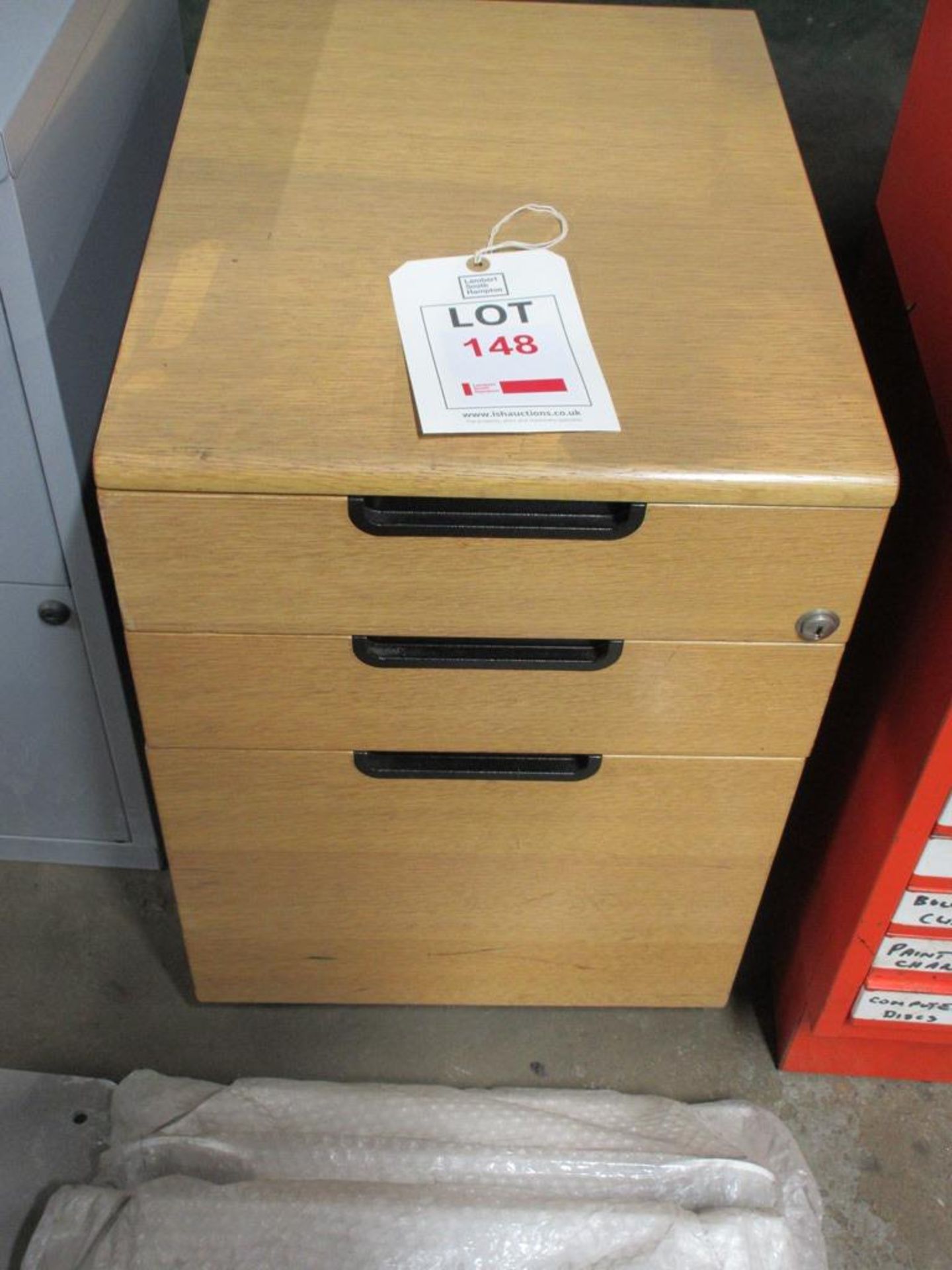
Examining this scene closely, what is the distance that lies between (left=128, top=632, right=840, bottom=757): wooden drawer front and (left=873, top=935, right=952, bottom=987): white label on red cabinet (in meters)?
0.17

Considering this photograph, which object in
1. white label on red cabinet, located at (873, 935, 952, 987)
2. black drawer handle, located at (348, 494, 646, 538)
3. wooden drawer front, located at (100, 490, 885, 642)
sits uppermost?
black drawer handle, located at (348, 494, 646, 538)

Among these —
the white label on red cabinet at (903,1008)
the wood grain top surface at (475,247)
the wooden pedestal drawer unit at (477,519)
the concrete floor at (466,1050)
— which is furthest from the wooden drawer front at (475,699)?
the concrete floor at (466,1050)

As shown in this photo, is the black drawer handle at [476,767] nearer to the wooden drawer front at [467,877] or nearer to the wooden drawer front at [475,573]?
the wooden drawer front at [467,877]

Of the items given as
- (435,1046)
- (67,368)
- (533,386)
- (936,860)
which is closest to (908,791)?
(936,860)

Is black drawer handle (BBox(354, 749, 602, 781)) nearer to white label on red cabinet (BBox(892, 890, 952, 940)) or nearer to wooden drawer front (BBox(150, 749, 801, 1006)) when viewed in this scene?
wooden drawer front (BBox(150, 749, 801, 1006))

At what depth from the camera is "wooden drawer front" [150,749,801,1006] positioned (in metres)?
0.79

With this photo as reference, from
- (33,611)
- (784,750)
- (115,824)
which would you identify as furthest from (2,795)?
(784,750)

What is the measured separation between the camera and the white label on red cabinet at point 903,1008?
863mm

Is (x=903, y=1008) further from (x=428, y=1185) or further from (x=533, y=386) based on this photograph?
(x=533, y=386)

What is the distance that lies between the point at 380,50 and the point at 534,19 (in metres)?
0.12

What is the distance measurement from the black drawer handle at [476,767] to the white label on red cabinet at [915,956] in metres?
0.24

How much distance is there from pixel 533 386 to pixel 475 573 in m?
0.10

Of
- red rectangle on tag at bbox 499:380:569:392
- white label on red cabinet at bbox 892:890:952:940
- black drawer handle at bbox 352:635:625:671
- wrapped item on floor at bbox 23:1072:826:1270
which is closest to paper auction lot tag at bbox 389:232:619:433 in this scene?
red rectangle on tag at bbox 499:380:569:392

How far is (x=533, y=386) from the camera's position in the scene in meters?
0.64
